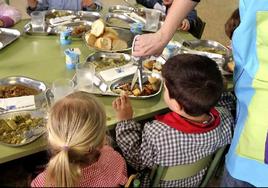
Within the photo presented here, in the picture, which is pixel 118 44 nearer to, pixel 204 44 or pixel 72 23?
pixel 72 23

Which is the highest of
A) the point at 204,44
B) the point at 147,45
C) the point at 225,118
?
the point at 147,45

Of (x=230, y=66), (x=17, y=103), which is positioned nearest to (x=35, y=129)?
(x=17, y=103)

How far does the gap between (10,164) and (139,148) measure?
756mm

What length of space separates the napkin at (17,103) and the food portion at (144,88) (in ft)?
1.15

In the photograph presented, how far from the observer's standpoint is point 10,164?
5.29 ft

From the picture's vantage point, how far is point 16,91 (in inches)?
51.6

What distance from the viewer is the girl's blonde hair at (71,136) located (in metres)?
0.90

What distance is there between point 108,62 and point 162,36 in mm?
307

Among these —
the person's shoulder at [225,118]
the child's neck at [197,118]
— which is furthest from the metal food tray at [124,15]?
the child's neck at [197,118]

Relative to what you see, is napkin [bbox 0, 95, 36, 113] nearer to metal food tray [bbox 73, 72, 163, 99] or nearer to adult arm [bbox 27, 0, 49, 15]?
metal food tray [bbox 73, 72, 163, 99]

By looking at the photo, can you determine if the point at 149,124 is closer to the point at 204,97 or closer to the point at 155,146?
the point at 155,146

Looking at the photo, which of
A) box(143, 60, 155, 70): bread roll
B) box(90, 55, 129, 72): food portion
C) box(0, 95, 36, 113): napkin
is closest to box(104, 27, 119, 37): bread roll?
box(90, 55, 129, 72): food portion

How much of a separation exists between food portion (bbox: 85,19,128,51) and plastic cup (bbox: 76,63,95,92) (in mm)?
264

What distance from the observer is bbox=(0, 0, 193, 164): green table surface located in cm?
109
